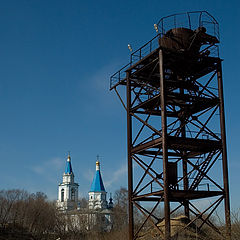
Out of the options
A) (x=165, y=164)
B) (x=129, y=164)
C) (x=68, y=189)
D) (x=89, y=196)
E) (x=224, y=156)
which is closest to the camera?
(x=165, y=164)

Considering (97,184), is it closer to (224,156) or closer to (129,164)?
(129,164)

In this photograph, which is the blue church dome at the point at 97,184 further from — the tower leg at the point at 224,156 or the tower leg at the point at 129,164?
the tower leg at the point at 224,156

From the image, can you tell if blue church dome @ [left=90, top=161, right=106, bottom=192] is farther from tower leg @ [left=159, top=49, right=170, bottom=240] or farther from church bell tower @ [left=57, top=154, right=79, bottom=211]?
tower leg @ [left=159, top=49, right=170, bottom=240]

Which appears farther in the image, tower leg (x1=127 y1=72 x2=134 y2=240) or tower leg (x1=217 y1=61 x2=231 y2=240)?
tower leg (x1=127 y1=72 x2=134 y2=240)

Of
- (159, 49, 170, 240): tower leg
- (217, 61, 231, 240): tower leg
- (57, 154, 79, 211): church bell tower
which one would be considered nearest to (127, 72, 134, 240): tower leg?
(159, 49, 170, 240): tower leg

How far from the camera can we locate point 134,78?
25.4 metres

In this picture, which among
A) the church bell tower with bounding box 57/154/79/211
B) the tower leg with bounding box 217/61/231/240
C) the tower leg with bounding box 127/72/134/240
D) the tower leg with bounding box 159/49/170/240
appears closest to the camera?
the tower leg with bounding box 159/49/170/240

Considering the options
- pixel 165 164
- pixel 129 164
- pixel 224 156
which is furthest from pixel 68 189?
pixel 165 164

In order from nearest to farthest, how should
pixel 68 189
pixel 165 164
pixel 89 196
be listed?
pixel 165 164
pixel 89 196
pixel 68 189

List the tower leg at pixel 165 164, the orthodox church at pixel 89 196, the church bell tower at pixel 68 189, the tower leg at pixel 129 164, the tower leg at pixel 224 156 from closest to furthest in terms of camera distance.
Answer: the tower leg at pixel 165 164, the tower leg at pixel 224 156, the tower leg at pixel 129 164, the orthodox church at pixel 89 196, the church bell tower at pixel 68 189

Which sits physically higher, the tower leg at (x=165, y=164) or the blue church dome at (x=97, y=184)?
the blue church dome at (x=97, y=184)

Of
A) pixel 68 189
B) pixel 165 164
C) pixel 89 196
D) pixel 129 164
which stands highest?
pixel 68 189

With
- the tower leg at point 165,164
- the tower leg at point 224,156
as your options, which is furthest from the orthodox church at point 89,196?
the tower leg at point 165,164

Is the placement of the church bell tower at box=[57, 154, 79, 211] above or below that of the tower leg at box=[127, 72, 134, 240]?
above
